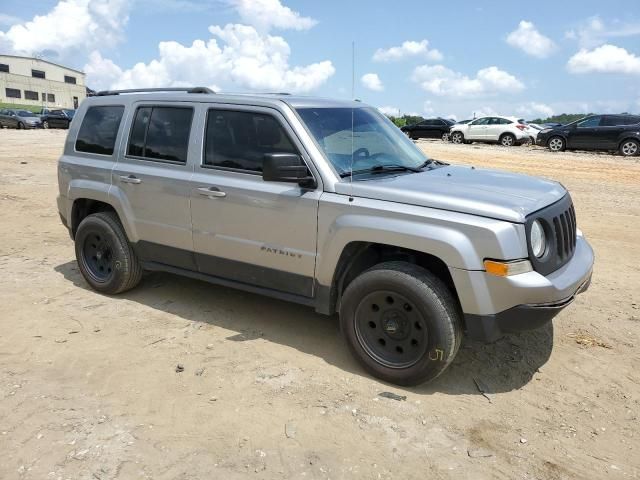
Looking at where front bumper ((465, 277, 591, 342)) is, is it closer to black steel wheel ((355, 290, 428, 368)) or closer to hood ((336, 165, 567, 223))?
black steel wheel ((355, 290, 428, 368))

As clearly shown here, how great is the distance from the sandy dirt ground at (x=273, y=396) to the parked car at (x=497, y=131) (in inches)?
866

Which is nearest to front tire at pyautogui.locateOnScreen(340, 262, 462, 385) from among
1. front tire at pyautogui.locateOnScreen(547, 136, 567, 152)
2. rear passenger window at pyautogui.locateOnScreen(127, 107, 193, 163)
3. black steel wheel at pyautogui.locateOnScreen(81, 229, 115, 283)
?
rear passenger window at pyautogui.locateOnScreen(127, 107, 193, 163)

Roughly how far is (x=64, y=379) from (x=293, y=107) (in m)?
2.53

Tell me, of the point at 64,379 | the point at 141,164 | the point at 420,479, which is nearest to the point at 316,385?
the point at 420,479

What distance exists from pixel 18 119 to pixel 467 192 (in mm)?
38336

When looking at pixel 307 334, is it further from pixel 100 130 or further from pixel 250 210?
pixel 100 130

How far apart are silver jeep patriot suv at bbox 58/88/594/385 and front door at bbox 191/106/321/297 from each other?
1 cm

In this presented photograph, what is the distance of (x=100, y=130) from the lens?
5266 mm

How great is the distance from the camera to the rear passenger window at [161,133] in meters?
4.62

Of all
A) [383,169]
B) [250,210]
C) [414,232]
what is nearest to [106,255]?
[250,210]

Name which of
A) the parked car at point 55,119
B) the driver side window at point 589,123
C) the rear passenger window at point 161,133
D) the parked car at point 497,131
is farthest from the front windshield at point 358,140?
the parked car at point 55,119

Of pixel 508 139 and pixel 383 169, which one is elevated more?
pixel 383 169

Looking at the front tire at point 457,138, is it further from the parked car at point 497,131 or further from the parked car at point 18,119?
the parked car at point 18,119

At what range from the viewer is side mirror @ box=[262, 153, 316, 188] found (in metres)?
3.73
